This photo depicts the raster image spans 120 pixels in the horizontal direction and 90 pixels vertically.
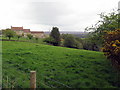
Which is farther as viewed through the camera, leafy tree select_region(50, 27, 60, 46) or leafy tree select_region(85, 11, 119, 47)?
leafy tree select_region(50, 27, 60, 46)

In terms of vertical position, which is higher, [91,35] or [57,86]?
[91,35]

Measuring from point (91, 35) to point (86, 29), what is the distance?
0.82 m

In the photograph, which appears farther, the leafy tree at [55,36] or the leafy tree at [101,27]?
the leafy tree at [55,36]

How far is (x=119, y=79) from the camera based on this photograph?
16.6ft

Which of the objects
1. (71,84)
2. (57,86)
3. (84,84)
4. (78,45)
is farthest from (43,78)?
(78,45)

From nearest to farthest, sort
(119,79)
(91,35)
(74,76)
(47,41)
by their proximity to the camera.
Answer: (119,79)
(74,76)
(91,35)
(47,41)

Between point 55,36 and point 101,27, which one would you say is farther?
point 55,36

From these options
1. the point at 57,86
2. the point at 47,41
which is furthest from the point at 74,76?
the point at 47,41

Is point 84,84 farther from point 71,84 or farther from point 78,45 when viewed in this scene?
point 78,45

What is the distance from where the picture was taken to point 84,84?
4648 mm

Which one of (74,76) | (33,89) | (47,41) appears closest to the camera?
(33,89)

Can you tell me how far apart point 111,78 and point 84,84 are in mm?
1454

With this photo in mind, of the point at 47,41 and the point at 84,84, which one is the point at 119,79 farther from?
the point at 47,41

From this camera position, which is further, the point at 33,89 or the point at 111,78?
the point at 111,78
